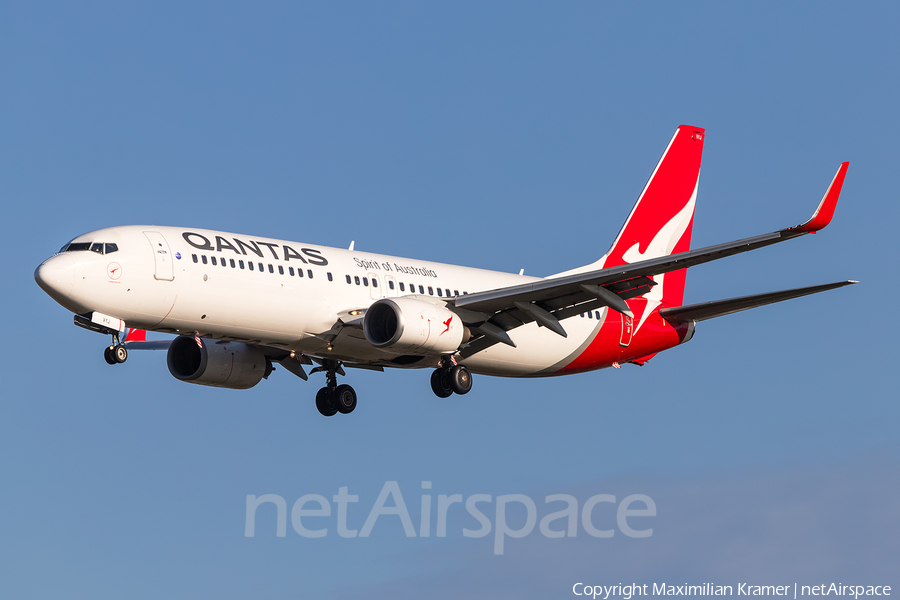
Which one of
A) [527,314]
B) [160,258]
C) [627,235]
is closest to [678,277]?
[627,235]

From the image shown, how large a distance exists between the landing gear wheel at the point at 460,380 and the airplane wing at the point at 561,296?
985 millimetres

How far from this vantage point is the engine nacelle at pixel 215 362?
40.8 m

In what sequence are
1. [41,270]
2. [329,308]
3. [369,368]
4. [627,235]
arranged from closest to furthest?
[41,270] < [329,308] < [369,368] < [627,235]

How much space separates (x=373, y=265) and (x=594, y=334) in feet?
31.2

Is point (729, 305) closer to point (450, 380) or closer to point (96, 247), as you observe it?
point (450, 380)

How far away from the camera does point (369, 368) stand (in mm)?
41688

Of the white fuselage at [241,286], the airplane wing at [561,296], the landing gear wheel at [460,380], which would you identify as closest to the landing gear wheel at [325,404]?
the white fuselage at [241,286]

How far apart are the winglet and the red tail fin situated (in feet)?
46.2

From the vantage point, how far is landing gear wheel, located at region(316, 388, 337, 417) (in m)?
42.7

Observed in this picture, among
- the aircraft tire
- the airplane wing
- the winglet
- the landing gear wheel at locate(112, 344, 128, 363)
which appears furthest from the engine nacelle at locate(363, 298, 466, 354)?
the winglet

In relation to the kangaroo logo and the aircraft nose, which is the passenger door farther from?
the aircraft nose

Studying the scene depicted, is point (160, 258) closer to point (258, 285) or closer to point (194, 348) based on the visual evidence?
point (258, 285)

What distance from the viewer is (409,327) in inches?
1419

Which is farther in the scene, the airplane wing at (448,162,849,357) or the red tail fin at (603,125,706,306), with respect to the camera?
the red tail fin at (603,125,706,306)
